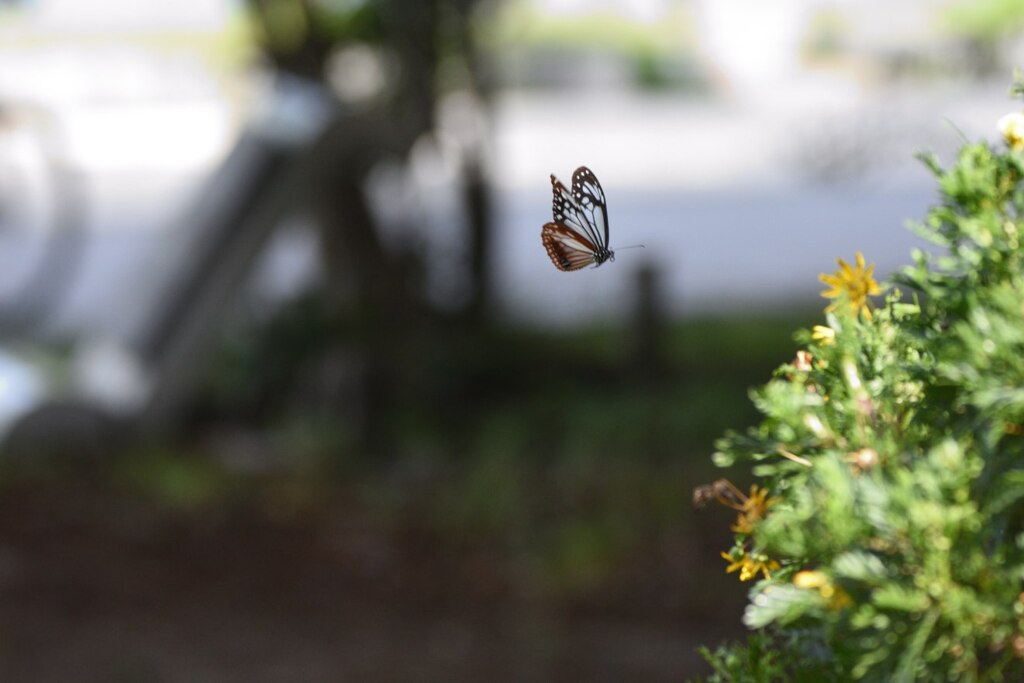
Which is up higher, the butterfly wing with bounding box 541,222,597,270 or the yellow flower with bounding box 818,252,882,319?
the butterfly wing with bounding box 541,222,597,270

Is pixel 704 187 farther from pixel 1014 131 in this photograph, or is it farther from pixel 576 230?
pixel 576 230

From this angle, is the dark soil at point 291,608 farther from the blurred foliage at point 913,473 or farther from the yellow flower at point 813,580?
the yellow flower at point 813,580

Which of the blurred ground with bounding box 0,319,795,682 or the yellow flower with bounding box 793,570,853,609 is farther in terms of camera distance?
the blurred ground with bounding box 0,319,795,682

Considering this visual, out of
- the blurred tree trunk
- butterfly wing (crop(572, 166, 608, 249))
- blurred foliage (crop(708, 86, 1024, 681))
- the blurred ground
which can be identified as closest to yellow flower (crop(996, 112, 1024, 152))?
blurred foliage (crop(708, 86, 1024, 681))

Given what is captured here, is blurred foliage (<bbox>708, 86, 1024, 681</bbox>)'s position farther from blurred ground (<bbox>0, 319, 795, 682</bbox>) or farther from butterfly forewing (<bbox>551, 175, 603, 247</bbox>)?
blurred ground (<bbox>0, 319, 795, 682</bbox>)

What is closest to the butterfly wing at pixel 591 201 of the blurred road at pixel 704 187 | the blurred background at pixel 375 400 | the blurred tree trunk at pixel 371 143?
the blurred background at pixel 375 400

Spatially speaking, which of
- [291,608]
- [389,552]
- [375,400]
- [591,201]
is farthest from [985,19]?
[591,201]

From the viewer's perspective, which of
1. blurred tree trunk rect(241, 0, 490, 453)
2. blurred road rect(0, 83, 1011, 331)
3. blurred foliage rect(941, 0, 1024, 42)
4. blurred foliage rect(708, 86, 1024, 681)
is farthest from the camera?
blurred foliage rect(941, 0, 1024, 42)
